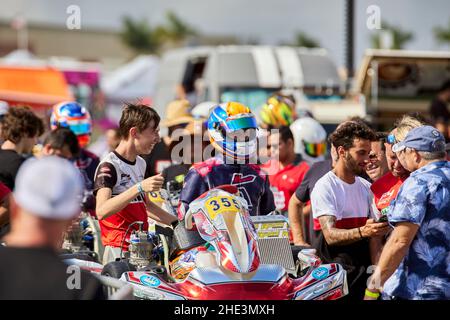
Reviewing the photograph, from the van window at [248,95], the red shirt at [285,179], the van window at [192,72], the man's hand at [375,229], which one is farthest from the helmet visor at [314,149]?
the van window at [192,72]

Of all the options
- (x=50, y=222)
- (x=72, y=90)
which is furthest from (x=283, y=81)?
(x=50, y=222)

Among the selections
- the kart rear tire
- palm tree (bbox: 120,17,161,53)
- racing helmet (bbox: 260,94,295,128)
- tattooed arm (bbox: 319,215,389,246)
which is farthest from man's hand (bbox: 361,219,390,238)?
palm tree (bbox: 120,17,161,53)

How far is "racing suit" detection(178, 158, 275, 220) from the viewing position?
6574 mm

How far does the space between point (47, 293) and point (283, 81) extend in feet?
55.2

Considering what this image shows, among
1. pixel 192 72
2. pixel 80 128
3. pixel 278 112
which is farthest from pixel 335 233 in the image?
pixel 192 72

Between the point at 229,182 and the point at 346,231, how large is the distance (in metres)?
0.96

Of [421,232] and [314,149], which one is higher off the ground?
[421,232]

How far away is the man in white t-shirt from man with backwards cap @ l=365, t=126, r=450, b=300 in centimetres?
113

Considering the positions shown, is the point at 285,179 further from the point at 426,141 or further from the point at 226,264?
the point at 426,141

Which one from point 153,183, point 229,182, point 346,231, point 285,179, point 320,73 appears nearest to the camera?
point 153,183

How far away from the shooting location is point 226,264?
18.6 feet

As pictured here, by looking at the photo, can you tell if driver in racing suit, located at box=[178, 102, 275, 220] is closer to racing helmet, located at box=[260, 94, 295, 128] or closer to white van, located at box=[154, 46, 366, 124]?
racing helmet, located at box=[260, 94, 295, 128]

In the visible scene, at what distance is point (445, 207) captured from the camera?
17.7ft

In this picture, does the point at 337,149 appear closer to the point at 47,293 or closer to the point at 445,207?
the point at 445,207
